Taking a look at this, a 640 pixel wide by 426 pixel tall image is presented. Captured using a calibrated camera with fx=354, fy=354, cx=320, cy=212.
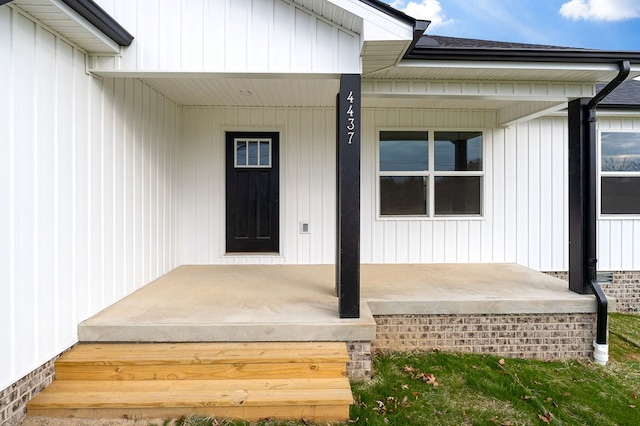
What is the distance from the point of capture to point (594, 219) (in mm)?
3660

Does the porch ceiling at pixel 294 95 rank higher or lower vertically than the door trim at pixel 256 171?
higher

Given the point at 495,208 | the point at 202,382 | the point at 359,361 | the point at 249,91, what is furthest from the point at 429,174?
the point at 202,382

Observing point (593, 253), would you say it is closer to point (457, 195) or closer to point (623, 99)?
point (457, 195)

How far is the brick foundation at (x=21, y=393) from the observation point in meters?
2.24

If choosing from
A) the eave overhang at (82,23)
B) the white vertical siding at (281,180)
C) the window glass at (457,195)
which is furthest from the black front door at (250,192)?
the window glass at (457,195)

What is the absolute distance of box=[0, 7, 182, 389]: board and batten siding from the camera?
2.29 m

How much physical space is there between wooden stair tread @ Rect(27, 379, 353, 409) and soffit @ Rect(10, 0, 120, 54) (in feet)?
8.57

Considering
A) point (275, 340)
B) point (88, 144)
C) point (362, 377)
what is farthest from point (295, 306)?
point (88, 144)

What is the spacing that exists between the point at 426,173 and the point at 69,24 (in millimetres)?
4404

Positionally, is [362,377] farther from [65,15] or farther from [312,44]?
[65,15]

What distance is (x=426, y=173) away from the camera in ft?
17.2

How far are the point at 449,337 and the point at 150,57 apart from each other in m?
3.77

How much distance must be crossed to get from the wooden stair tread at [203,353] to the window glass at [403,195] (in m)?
2.82

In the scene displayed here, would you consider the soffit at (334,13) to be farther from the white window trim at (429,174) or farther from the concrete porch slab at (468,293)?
Result: the concrete porch slab at (468,293)
